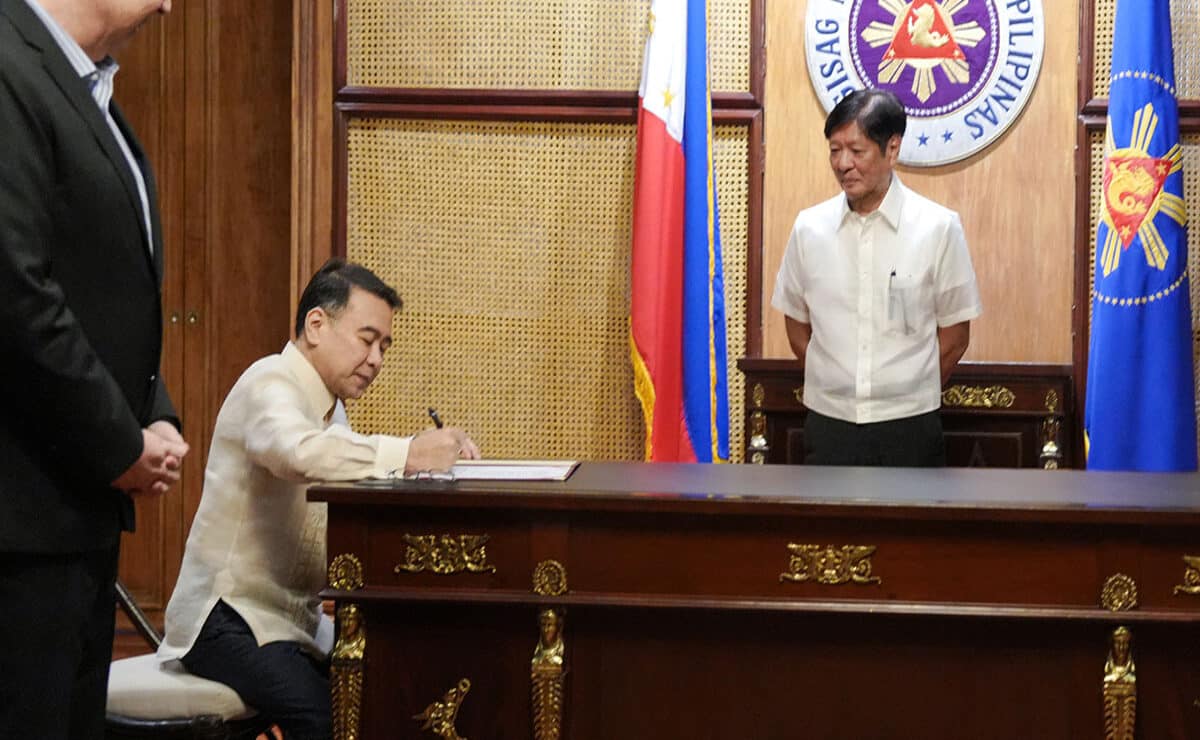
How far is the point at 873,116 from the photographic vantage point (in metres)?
3.85

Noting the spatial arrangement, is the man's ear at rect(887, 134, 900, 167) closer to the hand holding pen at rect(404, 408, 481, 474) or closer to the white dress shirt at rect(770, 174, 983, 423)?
the white dress shirt at rect(770, 174, 983, 423)

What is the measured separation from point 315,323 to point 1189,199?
3.36m

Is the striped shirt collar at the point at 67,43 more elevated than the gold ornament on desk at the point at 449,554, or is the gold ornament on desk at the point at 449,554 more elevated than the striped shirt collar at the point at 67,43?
the striped shirt collar at the point at 67,43

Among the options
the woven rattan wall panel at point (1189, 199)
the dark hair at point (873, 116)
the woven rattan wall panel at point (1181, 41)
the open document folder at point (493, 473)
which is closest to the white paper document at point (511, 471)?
the open document folder at point (493, 473)

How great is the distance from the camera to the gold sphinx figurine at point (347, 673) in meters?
2.44

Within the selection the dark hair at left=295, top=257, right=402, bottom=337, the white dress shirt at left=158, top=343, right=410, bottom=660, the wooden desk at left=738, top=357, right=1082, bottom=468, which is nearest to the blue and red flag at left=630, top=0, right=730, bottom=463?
the wooden desk at left=738, top=357, right=1082, bottom=468

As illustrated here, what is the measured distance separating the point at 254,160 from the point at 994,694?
3487mm

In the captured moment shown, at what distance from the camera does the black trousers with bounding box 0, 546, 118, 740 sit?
1.73 meters

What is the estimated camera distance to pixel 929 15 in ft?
15.9

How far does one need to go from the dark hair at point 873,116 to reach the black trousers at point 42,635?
103 inches

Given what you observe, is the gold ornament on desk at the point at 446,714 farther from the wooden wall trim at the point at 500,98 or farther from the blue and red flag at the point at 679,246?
the wooden wall trim at the point at 500,98

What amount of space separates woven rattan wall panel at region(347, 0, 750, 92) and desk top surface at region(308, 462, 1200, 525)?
8.18 feet

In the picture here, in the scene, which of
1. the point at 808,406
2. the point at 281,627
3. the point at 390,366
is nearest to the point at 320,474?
the point at 281,627

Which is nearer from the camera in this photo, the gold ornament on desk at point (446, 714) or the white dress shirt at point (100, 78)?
the white dress shirt at point (100, 78)
